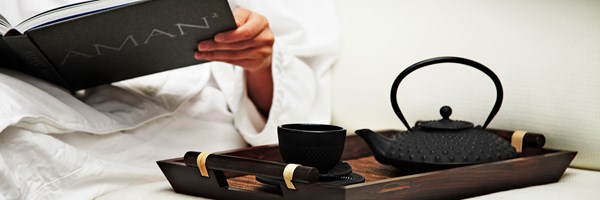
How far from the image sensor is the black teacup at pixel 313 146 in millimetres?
962

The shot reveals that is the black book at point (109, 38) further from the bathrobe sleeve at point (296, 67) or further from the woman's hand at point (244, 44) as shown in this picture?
the bathrobe sleeve at point (296, 67)

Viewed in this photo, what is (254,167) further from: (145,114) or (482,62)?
(482,62)

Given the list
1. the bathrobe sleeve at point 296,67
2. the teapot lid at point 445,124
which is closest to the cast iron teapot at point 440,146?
the teapot lid at point 445,124

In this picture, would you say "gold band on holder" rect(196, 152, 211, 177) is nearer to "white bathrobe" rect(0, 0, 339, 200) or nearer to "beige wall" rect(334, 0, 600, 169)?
"white bathrobe" rect(0, 0, 339, 200)

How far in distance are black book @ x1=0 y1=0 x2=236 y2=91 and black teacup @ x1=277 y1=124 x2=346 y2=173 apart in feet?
0.76

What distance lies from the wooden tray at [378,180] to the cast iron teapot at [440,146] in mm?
25

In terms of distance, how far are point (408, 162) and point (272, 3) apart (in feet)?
2.13

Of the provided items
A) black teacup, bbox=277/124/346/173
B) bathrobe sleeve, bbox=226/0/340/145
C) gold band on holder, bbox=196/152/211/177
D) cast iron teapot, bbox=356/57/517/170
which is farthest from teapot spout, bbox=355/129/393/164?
bathrobe sleeve, bbox=226/0/340/145

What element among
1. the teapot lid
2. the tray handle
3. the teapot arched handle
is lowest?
the tray handle

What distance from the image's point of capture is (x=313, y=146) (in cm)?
96

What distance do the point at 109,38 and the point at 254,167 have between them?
350 millimetres

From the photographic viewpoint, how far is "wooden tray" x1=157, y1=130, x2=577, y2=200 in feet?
3.01

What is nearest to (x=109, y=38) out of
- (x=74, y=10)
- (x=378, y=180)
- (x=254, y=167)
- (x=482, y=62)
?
(x=74, y=10)

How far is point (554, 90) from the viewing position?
1236 mm
